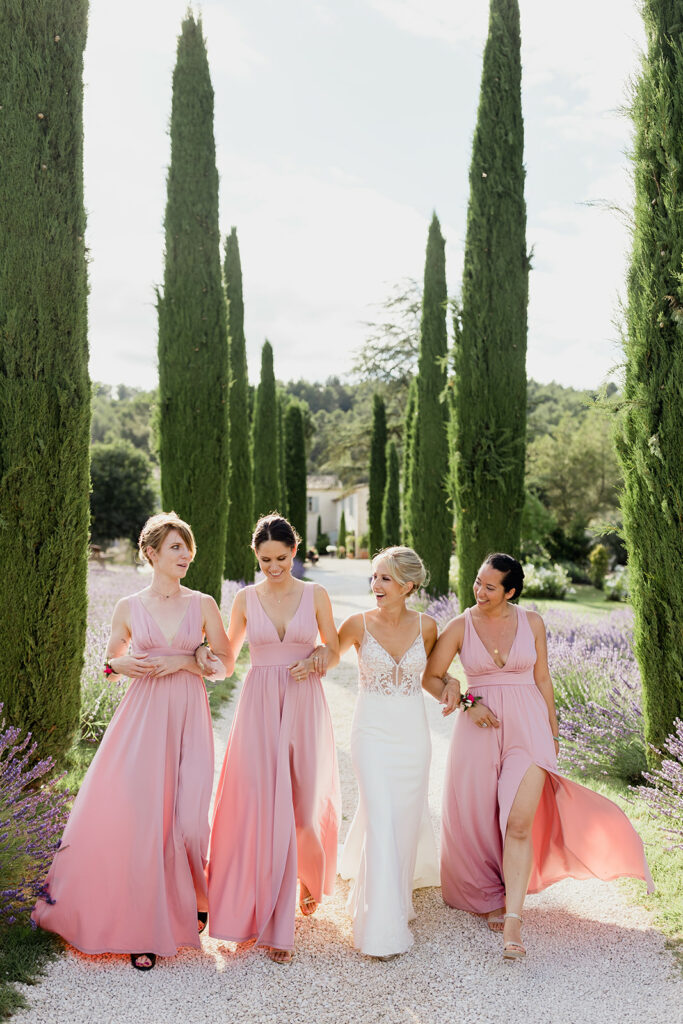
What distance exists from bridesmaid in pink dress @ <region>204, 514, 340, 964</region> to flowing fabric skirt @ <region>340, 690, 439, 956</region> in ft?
0.69

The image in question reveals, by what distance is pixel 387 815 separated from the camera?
11.9ft

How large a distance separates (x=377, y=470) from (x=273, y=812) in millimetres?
24231

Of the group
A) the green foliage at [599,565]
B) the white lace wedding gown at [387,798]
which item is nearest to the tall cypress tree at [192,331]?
the white lace wedding gown at [387,798]

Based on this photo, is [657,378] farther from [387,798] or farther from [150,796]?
[150,796]

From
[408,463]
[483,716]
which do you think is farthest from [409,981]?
[408,463]

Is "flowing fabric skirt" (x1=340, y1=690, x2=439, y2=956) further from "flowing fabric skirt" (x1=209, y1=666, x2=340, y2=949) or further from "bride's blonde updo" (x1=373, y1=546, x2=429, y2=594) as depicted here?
"bride's blonde updo" (x1=373, y1=546, x2=429, y2=594)

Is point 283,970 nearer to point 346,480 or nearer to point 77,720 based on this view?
point 77,720

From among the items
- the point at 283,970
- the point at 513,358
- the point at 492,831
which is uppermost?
the point at 513,358

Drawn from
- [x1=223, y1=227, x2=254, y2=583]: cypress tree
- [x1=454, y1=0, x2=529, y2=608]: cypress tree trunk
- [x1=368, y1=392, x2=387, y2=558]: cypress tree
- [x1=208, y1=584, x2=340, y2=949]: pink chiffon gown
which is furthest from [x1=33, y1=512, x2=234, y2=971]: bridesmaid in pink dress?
[x1=368, y1=392, x2=387, y2=558]: cypress tree

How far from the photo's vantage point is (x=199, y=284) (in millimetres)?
9836

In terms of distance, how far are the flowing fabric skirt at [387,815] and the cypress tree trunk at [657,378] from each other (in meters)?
2.04

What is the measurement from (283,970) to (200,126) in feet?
31.6

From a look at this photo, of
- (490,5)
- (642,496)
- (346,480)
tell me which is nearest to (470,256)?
(490,5)

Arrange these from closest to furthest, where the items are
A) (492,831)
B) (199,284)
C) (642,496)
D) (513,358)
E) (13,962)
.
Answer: (13,962), (492,831), (642,496), (513,358), (199,284)
